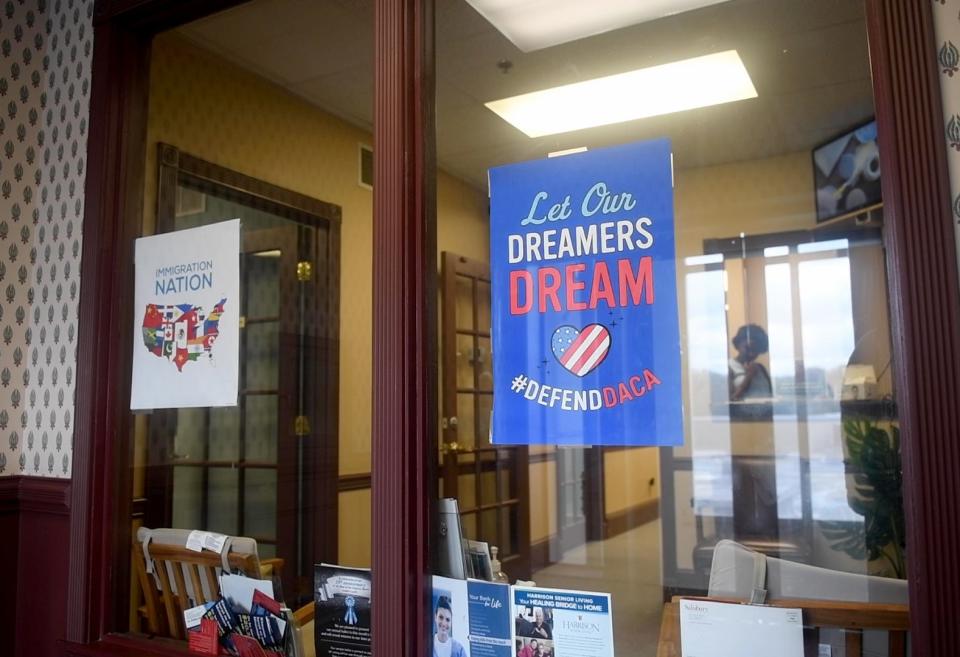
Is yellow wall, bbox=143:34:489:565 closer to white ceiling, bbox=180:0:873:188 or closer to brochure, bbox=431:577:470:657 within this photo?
white ceiling, bbox=180:0:873:188

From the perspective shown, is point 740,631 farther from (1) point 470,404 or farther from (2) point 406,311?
(2) point 406,311

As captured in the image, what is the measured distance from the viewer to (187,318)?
2252 mm

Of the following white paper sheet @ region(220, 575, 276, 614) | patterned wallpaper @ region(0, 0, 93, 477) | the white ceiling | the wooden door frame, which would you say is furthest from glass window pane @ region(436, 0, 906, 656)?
patterned wallpaper @ region(0, 0, 93, 477)

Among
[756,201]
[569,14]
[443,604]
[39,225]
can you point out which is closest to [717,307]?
[756,201]

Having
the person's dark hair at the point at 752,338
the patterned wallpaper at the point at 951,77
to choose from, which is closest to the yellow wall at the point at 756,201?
the person's dark hair at the point at 752,338

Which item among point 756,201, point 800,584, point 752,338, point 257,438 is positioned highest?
point 756,201

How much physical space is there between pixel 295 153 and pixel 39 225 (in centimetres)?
110

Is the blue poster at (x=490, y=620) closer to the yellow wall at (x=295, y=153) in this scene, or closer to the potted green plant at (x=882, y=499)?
the yellow wall at (x=295, y=153)

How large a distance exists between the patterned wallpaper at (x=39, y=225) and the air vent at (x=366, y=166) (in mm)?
1031

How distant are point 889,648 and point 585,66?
1642 mm

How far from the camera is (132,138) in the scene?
2457 millimetres

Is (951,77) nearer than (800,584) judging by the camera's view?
Yes

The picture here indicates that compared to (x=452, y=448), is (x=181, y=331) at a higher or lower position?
higher

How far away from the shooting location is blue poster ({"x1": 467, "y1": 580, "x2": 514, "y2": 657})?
1644 mm
